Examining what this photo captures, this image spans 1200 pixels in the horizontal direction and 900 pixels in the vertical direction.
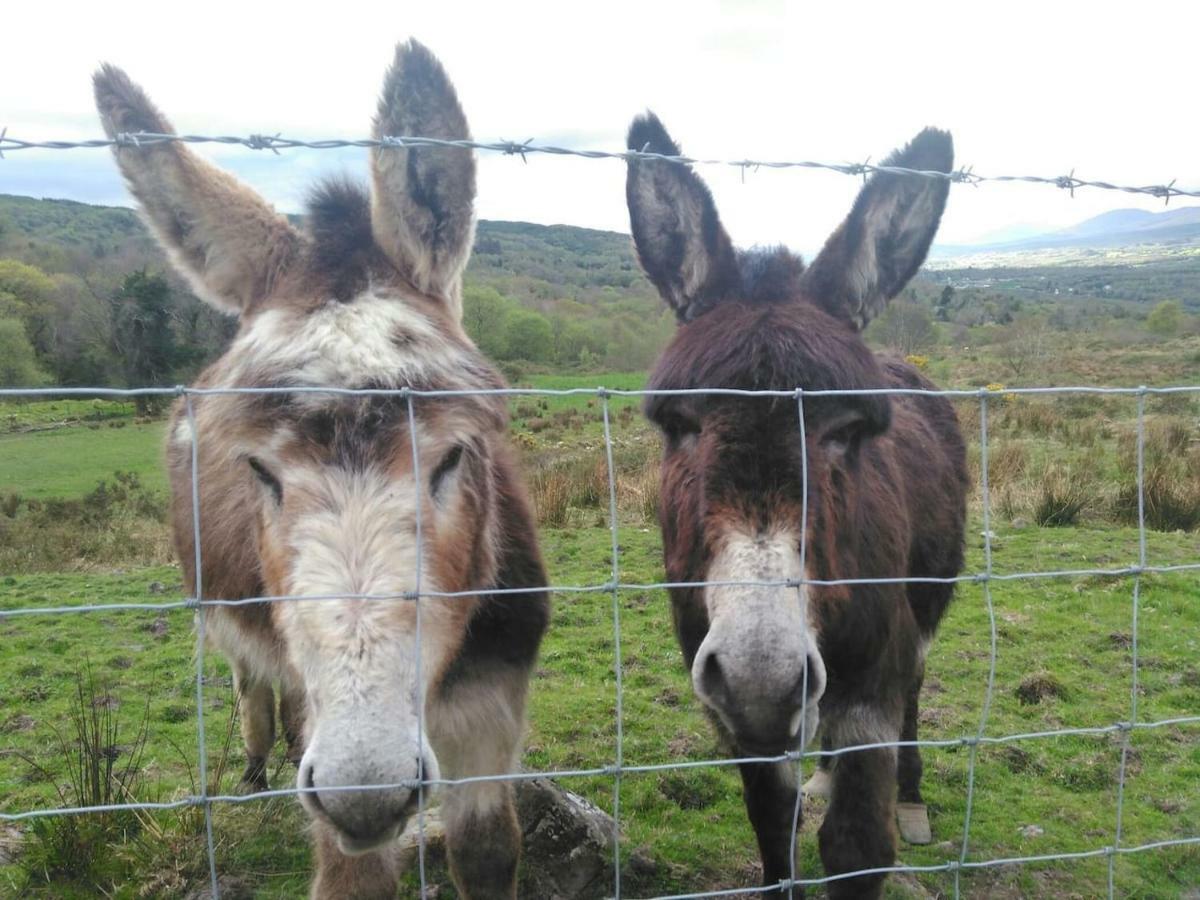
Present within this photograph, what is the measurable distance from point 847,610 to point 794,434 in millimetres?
808

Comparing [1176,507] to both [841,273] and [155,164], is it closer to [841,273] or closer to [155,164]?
[841,273]

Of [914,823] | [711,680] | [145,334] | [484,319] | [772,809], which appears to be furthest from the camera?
[145,334]

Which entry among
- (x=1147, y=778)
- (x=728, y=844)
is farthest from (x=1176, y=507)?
(x=728, y=844)

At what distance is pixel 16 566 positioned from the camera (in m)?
10.3

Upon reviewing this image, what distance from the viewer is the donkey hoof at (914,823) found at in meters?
4.36

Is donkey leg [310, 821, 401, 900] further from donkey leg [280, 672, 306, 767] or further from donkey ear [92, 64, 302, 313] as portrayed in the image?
donkey ear [92, 64, 302, 313]

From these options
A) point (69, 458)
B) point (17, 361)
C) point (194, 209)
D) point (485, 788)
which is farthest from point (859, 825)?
point (17, 361)

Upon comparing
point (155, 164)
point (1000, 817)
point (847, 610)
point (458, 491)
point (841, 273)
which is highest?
point (155, 164)

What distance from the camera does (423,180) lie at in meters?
2.88

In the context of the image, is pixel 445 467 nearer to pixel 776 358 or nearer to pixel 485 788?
pixel 776 358

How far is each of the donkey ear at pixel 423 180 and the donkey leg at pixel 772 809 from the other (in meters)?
2.27

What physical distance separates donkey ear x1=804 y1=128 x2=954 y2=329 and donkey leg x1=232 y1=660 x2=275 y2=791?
3709 millimetres

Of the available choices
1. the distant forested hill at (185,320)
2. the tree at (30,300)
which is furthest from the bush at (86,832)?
the tree at (30,300)

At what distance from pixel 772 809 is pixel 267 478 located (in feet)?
7.87
